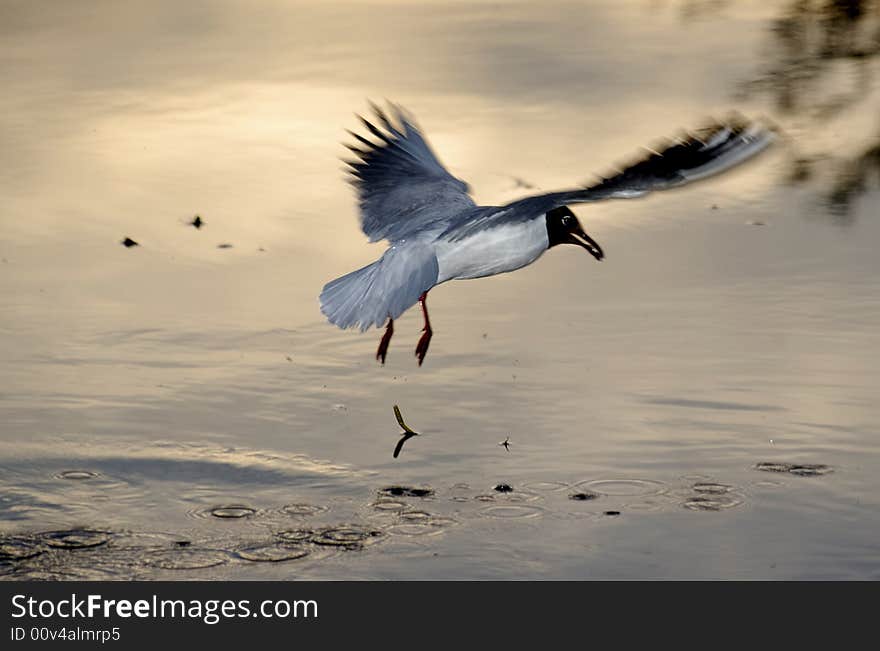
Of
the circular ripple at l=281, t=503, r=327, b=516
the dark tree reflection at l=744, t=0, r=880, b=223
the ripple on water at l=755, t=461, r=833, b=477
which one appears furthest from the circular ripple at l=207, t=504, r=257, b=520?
the dark tree reflection at l=744, t=0, r=880, b=223

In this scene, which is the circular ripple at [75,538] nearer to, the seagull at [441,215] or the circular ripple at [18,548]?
the circular ripple at [18,548]

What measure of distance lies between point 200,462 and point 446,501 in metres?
1.02

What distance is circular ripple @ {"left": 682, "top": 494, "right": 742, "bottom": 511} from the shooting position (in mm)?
5918

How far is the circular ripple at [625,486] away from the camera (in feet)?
19.7

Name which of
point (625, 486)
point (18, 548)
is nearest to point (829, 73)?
point (625, 486)

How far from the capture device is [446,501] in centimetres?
600

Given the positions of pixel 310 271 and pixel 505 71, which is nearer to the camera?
pixel 310 271

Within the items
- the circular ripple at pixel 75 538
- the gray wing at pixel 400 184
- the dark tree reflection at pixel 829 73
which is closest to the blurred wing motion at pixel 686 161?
the gray wing at pixel 400 184

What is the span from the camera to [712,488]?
6.07 metres

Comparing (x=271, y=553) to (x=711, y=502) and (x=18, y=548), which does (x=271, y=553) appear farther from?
(x=711, y=502)

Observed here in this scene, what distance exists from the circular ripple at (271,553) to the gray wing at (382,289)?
964mm

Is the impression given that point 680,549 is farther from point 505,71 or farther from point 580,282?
point 505,71
